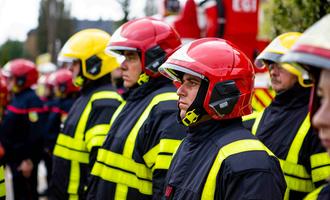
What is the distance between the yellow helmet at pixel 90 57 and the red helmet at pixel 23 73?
3165 millimetres

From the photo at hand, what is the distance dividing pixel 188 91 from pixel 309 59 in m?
1.70

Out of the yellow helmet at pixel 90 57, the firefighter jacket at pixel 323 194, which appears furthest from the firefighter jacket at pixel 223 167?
the yellow helmet at pixel 90 57

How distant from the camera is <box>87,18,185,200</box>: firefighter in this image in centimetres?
440

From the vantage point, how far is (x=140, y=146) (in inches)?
179

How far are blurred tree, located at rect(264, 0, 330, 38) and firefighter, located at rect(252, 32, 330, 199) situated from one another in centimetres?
126

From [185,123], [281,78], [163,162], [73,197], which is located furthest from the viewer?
[73,197]

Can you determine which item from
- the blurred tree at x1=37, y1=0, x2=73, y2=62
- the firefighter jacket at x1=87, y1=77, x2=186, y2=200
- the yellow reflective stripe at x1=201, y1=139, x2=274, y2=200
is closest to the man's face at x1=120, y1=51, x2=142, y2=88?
the firefighter jacket at x1=87, y1=77, x2=186, y2=200

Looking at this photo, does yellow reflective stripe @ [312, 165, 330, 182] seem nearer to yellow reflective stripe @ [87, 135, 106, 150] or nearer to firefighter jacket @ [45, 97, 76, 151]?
yellow reflective stripe @ [87, 135, 106, 150]

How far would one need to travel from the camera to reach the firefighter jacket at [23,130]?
8898mm

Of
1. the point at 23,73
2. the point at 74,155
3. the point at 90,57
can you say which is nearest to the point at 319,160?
the point at 74,155

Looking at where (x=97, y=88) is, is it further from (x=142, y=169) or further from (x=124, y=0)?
(x=124, y=0)

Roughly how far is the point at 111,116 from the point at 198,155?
2.43m

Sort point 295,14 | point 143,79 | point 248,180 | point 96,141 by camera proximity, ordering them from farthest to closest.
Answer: point 295,14
point 96,141
point 143,79
point 248,180

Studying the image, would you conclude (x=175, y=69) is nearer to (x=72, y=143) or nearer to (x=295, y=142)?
(x=295, y=142)
